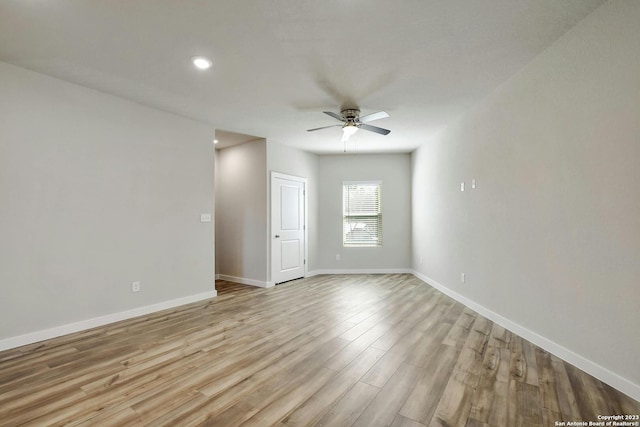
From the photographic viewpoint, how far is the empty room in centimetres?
211

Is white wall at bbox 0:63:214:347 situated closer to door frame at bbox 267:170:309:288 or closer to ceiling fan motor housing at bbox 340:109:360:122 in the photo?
door frame at bbox 267:170:309:288

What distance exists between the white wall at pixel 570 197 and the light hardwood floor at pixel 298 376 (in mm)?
346

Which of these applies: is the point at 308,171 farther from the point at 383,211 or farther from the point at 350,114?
the point at 350,114

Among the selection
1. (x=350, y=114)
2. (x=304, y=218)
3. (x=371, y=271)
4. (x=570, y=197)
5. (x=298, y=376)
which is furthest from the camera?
(x=371, y=271)

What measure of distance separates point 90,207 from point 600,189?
15.9 feet

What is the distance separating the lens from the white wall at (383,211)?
22.8 ft

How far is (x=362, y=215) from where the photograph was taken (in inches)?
277

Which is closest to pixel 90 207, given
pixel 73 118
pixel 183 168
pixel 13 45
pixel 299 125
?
pixel 73 118

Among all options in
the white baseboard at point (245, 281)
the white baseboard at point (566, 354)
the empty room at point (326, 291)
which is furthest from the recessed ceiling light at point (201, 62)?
the white baseboard at point (566, 354)

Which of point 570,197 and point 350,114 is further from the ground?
point 350,114

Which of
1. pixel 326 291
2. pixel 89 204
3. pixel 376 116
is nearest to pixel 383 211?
pixel 326 291

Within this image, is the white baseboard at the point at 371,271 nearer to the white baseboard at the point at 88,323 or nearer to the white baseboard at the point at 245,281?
the white baseboard at the point at 245,281

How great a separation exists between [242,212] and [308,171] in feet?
5.65

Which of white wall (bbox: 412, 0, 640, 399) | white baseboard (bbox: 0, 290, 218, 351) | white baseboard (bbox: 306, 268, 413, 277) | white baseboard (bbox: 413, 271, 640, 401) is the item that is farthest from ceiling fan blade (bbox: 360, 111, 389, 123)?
white baseboard (bbox: 306, 268, 413, 277)
